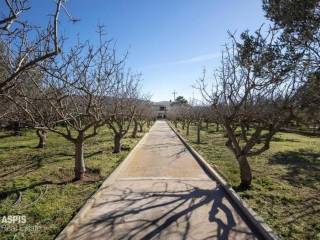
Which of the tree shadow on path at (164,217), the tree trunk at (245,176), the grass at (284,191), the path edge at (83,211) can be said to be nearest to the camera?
the path edge at (83,211)

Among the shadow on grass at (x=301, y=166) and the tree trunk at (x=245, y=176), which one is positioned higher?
the tree trunk at (x=245, y=176)

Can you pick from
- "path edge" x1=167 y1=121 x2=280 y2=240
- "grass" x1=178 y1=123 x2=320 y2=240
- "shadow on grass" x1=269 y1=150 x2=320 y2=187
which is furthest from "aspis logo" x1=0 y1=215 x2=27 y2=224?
"shadow on grass" x1=269 y1=150 x2=320 y2=187

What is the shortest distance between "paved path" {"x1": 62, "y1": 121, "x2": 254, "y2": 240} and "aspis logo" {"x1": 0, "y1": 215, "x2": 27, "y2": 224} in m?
1.12

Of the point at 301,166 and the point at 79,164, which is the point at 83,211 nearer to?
the point at 79,164

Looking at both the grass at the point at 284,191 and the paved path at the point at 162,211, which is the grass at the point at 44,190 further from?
the grass at the point at 284,191

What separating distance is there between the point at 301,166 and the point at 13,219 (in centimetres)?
1060

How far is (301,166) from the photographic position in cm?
1290

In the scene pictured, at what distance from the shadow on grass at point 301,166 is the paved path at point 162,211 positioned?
277cm

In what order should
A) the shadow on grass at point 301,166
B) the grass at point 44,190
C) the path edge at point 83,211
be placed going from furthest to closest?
the shadow on grass at point 301,166, the grass at point 44,190, the path edge at point 83,211

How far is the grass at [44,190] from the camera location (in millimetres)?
5723

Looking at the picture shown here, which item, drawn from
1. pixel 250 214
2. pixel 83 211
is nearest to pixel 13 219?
pixel 83 211

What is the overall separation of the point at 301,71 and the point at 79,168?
6.48m

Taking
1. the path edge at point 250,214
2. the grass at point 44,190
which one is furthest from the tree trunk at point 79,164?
the path edge at point 250,214

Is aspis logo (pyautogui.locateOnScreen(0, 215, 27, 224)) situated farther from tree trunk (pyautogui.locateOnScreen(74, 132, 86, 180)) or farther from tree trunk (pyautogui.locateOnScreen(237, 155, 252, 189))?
tree trunk (pyautogui.locateOnScreen(237, 155, 252, 189))
